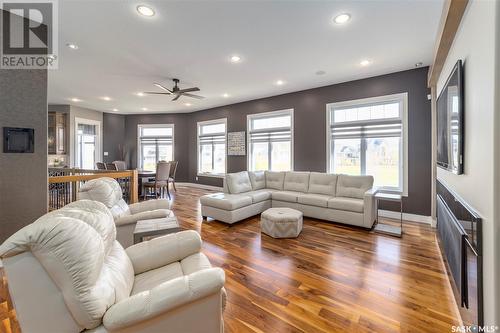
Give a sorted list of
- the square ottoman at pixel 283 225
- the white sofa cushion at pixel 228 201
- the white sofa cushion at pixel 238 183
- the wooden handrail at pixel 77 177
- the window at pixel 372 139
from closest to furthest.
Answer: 1. the wooden handrail at pixel 77 177
2. the square ottoman at pixel 283 225
3. the white sofa cushion at pixel 228 201
4. the window at pixel 372 139
5. the white sofa cushion at pixel 238 183

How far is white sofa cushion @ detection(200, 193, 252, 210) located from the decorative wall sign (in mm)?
2613

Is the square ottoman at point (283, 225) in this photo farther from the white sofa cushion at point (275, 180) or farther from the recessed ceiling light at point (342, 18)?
the recessed ceiling light at point (342, 18)

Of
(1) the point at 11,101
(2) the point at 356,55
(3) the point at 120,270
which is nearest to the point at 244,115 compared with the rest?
(2) the point at 356,55

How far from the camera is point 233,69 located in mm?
4211

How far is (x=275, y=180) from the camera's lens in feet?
17.8

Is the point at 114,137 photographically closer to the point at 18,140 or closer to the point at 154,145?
the point at 154,145

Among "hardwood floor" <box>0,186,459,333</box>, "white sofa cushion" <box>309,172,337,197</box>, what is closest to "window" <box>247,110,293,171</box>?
"white sofa cushion" <box>309,172,337,197</box>

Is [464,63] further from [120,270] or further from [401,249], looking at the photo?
[120,270]

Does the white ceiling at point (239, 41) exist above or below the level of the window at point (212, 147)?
above

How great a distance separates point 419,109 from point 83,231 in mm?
5176

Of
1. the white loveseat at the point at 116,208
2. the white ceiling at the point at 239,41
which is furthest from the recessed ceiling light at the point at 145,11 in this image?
the white loveseat at the point at 116,208

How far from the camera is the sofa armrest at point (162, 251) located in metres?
1.63

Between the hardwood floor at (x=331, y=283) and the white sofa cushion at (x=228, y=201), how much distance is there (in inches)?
20.5

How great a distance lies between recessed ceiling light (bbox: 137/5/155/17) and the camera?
2436 millimetres
